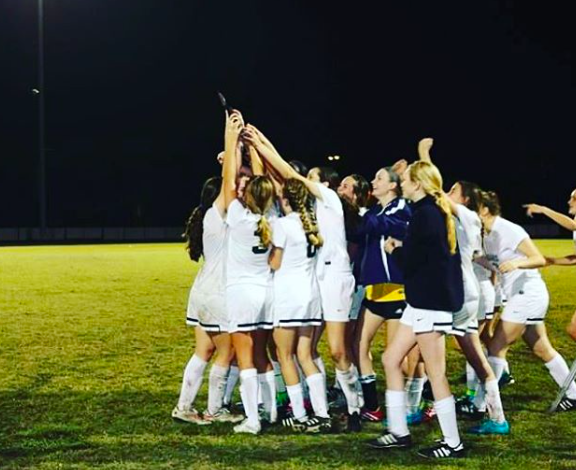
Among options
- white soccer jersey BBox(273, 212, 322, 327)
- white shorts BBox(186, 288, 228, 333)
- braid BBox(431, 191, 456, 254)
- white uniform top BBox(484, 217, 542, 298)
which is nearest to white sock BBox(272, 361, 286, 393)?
white shorts BBox(186, 288, 228, 333)

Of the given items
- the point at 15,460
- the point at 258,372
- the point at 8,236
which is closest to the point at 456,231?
the point at 258,372

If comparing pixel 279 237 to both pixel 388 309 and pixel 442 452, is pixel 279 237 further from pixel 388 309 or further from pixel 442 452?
pixel 442 452

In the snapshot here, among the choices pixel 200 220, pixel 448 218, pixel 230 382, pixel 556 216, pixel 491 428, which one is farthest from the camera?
pixel 556 216

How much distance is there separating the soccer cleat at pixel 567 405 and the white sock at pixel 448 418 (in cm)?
208

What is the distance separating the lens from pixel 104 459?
6523 millimetres

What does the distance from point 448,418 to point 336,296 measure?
1403mm

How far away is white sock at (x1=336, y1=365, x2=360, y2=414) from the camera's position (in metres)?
7.44

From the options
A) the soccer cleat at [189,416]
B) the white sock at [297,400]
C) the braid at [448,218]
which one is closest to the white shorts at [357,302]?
the white sock at [297,400]

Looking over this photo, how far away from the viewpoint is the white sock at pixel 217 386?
7539 mm

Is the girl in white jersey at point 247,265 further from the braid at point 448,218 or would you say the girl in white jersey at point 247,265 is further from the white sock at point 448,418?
the white sock at point 448,418

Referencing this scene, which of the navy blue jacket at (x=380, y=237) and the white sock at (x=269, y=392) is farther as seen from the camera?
the white sock at (x=269, y=392)

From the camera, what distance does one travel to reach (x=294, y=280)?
23.1ft

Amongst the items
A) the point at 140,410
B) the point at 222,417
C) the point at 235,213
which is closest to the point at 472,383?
the point at 222,417

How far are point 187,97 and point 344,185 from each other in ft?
247
